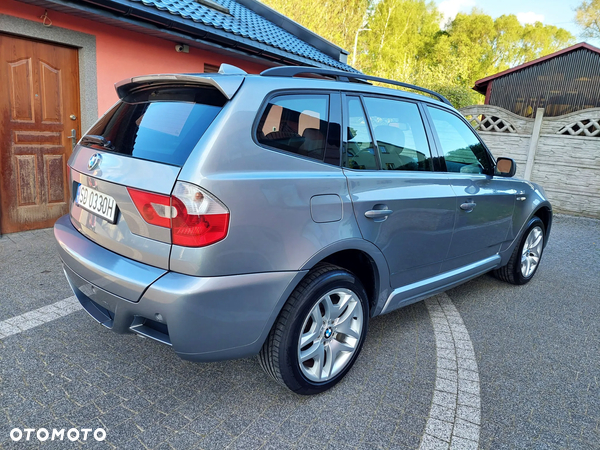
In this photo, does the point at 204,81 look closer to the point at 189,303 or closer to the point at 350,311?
the point at 189,303

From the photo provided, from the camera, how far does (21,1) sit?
15.7ft

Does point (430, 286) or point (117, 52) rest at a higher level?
point (117, 52)

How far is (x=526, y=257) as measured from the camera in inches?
Result: 179

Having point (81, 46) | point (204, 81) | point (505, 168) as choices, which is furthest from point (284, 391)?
point (81, 46)

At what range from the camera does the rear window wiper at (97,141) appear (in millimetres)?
2381

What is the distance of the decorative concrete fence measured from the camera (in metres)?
8.94

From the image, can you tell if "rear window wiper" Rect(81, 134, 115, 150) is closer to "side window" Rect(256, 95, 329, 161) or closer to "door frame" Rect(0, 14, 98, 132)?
"side window" Rect(256, 95, 329, 161)

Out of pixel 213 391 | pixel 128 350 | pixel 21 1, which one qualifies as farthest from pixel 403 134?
pixel 21 1

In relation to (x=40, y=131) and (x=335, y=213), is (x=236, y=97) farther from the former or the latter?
(x=40, y=131)

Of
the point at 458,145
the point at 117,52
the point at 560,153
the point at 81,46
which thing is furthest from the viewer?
the point at 560,153

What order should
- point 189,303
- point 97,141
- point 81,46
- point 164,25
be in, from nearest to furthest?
point 189,303 < point 97,141 < point 81,46 < point 164,25

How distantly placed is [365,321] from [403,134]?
1.29 metres

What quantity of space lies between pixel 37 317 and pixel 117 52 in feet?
14.4

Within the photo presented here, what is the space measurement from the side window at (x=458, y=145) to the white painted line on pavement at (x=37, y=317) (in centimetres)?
312
